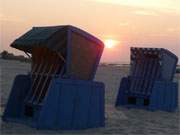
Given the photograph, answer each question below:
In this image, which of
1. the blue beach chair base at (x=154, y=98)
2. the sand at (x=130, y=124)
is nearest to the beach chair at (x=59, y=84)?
the sand at (x=130, y=124)

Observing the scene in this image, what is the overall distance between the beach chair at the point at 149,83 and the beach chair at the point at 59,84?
4.93 m

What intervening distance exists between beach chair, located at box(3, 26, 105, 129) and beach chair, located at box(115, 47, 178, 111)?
4925 mm

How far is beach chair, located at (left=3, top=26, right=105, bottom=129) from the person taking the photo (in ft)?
31.1

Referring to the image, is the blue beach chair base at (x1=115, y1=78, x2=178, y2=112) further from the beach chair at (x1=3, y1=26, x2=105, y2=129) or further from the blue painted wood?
the blue painted wood

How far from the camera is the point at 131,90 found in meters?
15.9

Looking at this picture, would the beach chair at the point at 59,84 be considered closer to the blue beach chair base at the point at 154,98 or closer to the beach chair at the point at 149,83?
the blue beach chair base at the point at 154,98

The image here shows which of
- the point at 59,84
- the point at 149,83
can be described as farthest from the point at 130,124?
the point at 149,83

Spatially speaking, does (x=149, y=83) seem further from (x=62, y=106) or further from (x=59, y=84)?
(x=59, y=84)

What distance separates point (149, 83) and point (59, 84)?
6.80 meters

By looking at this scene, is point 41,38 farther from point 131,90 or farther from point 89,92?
point 131,90

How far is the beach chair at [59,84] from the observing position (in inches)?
374

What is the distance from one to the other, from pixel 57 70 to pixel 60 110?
3.51 ft

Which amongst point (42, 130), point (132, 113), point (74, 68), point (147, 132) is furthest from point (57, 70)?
point (132, 113)

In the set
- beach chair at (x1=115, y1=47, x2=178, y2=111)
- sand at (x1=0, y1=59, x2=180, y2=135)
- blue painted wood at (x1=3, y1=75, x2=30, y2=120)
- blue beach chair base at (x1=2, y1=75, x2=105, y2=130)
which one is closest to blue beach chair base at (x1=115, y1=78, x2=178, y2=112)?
beach chair at (x1=115, y1=47, x2=178, y2=111)
